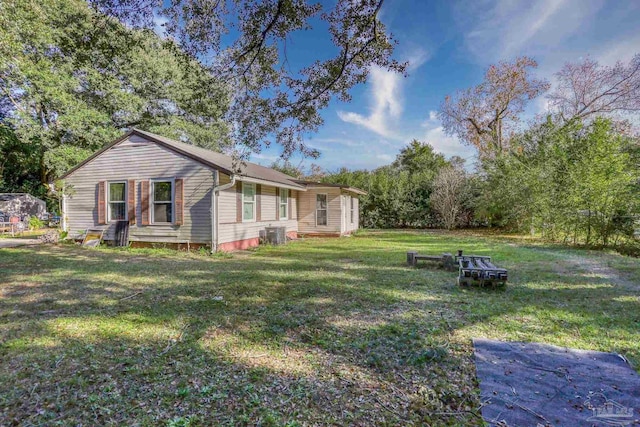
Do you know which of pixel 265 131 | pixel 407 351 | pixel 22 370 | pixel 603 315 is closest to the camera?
pixel 22 370

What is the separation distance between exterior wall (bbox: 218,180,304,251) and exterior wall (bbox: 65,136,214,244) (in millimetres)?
395

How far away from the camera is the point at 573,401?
7.29 feet

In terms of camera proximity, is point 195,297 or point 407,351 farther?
point 195,297

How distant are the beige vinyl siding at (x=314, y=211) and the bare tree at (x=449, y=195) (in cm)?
677

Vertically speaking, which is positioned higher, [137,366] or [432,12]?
[432,12]

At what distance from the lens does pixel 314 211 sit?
15.0 m

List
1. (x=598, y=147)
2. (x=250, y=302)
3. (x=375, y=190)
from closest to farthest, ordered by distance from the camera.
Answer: (x=250, y=302) → (x=598, y=147) → (x=375, y=190)

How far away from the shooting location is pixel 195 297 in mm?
4777

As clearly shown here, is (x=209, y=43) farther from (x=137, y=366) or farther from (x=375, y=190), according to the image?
(x=375, y=190)

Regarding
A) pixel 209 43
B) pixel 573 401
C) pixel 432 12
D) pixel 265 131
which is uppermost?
pixel 432 12

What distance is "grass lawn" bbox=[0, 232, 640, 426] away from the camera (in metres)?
2.20

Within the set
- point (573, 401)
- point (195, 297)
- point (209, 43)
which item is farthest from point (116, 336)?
point (209, 43)

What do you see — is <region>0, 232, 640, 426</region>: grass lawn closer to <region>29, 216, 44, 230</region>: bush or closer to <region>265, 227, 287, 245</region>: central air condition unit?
<region>265, 227, 287, 245</region>: central air condition unit

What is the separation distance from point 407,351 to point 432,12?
7.32 m
